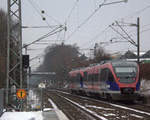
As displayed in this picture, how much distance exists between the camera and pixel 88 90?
34.1 meters

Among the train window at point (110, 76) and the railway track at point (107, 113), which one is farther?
the train window at point (110, 76)

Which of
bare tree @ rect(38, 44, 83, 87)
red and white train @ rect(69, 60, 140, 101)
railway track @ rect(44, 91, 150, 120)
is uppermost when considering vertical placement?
bare tree @ rect(38, 44, 83, 87)

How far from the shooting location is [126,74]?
2378 cm

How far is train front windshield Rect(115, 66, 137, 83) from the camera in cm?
2359

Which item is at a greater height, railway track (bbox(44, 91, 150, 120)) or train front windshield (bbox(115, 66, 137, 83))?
train front windshield (bbox(115, 66, 137, 83))

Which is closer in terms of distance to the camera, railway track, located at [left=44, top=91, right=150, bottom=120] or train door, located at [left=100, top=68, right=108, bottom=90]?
railway track, located at [left=44, top=91, right=150, bottom=120]

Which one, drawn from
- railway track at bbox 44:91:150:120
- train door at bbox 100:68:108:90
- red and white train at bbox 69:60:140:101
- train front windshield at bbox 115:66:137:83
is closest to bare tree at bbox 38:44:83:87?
train door at bbox 100:68:108:90

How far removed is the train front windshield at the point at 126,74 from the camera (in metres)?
23.6

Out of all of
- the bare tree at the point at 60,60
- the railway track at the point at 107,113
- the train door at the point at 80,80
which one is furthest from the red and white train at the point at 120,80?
the bare tree at the point at 60,60

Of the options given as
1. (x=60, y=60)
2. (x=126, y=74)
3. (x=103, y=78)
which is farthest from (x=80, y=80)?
(x=60, y=60)

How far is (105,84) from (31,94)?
21.9 ft

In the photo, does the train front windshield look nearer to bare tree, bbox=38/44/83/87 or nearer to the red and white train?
the red and white train

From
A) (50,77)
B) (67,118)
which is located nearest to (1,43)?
(67,118)

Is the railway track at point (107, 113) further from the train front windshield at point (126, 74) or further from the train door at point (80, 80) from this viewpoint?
the train door at point (80, 80)
